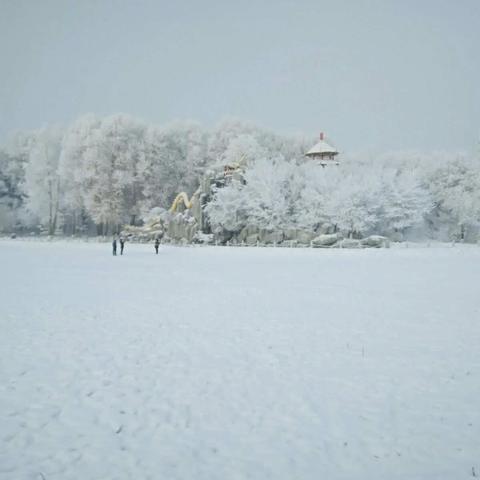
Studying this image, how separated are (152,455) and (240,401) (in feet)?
6.06

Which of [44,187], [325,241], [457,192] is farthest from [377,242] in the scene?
[44,187]

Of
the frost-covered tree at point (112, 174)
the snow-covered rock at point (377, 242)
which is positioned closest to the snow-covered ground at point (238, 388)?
the snow-covered rock at point (377, 242)

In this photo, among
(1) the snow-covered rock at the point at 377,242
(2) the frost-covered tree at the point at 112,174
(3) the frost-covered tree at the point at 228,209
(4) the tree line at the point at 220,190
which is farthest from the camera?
(2) the frost-covered tree at the point at 112,174

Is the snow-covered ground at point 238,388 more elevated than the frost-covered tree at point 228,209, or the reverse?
the frost-covered tree at point 228,209

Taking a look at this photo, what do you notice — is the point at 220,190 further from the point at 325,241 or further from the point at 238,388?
the point at 238,388

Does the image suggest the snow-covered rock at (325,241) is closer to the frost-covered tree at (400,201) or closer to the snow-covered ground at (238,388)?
the frost-covered tree at (400,201)

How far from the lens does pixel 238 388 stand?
24.0 ft

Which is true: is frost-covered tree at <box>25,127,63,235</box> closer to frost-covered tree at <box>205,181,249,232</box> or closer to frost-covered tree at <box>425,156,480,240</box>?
frost-covered tree at <box>205,181,249,232</box>

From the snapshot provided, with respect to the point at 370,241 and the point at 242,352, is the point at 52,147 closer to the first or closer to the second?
the point at 370,241

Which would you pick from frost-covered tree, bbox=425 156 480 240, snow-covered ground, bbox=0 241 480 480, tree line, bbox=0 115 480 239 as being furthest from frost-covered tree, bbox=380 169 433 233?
snow-covered ground, bbox=0 241 480 480

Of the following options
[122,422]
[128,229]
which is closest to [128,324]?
[122,422]

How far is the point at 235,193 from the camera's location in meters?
57.6

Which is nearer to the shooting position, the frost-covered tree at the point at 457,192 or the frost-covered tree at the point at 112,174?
the frost-covered tree at the point at 457,192

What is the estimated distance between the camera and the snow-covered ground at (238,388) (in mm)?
5305
